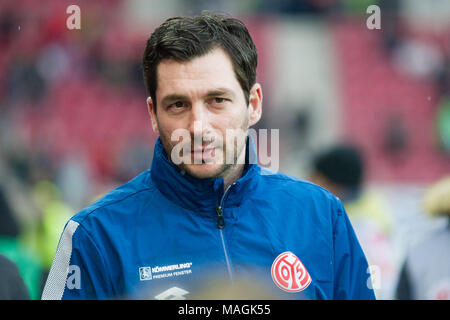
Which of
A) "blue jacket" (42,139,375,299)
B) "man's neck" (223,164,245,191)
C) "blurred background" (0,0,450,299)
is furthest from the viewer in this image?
"blurred background" (0,0,450,299)

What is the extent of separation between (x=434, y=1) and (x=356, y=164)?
1275cm

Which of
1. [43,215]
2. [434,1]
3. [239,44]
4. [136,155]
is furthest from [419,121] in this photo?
[239,44]

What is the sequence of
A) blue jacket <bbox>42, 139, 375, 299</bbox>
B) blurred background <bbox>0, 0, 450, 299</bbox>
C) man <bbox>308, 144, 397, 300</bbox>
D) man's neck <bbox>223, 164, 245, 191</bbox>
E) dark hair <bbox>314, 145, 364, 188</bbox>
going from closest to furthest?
blue jacket <bbox>42, 139, 375, 299</bbox>
man's neck <bbox>223, 164, 245, 191</bbox>
man <bbox>308, 144, 397, 300</bbox>
dark hair <bbox>314, 145, 364, 188</bbox>
blurred background <bbox>0, 0, 450, 299</bbox>

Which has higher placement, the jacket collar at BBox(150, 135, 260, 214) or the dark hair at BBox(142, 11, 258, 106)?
the dark hair at BBox(142, 11, 258, 106)

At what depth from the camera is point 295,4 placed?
15320mm

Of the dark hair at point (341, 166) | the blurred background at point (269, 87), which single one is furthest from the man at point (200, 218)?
the blurred background at point (269, 87)

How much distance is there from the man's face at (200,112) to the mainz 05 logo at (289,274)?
31 centimetres

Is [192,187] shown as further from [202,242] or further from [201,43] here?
[201,43]

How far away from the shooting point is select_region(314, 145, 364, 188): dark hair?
14.4 ft

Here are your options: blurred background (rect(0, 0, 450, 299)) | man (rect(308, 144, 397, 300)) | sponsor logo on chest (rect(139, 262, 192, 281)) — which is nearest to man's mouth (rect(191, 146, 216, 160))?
sponsor logo on chest (rect(139, 262, 192, 281))

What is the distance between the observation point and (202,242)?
6.61ft

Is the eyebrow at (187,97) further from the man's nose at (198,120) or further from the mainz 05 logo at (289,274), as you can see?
the mainz 05 logo at (289,274)

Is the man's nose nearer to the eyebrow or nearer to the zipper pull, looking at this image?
the eyebrow

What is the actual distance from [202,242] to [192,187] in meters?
0.16
